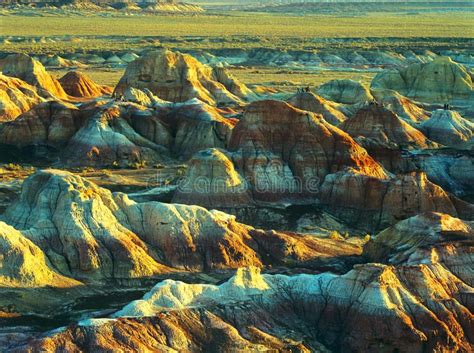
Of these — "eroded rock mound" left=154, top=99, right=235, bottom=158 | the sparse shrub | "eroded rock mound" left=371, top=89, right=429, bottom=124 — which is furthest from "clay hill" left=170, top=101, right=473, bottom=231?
"eroded rock mound" left=371, top=89, right=429, bottom=124

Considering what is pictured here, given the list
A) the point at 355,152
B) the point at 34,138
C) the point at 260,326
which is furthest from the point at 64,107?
the point at 260,326

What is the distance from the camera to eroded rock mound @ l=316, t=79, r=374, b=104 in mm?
94688

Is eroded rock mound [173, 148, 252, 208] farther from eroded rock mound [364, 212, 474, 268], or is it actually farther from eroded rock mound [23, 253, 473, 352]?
eroded rock mound [23, 253, 473, 352]

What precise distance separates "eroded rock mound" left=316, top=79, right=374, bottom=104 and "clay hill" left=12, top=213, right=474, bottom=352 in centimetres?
5710

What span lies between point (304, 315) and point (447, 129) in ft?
144

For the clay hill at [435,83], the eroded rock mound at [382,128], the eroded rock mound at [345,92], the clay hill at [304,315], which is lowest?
the clay hill at [435,83]

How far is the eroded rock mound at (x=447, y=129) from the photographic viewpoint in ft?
254

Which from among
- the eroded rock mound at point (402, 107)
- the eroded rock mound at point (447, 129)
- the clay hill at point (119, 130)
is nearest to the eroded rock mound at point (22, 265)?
the clay hill at point (119, 130)

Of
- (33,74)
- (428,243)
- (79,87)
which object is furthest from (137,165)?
(428,243)

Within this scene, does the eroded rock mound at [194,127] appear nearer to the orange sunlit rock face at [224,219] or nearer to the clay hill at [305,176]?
the orange sunlit rock face at [224,219]

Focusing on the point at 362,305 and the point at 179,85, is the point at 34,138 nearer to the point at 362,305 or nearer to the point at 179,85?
the point at 179,85

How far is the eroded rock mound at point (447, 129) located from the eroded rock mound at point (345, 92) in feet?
47.1

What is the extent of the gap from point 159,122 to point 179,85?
15970 mm

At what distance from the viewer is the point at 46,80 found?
92.0 meters
